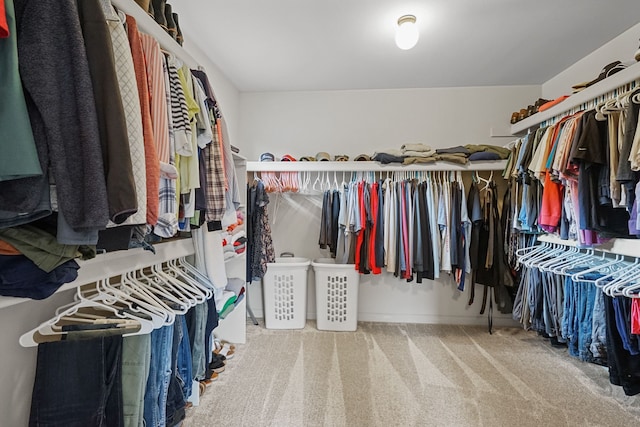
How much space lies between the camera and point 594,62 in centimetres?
251

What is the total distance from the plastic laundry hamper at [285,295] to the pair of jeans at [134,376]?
5.83 feet

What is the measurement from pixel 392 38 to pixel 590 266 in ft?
6.85

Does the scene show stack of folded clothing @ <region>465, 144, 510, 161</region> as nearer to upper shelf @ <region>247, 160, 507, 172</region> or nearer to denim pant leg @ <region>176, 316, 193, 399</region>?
upper shelf @ <region>247, 160, 507, 172</region>

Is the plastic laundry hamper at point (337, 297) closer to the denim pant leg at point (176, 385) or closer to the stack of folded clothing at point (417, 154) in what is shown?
the stack of folded clothing at point (417, 154)

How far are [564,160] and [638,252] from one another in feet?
2.09

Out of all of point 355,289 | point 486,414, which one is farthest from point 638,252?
point 355,289

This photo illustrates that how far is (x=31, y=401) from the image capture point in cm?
121

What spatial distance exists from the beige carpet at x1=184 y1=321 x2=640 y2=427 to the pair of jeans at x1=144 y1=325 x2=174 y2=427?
531 mm

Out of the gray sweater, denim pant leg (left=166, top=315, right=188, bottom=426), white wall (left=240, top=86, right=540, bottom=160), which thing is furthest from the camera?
white wall (left=240, top=86, right=540, bottom=160)

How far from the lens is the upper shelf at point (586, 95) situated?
1.81m

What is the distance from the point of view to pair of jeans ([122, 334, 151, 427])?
3.91ft

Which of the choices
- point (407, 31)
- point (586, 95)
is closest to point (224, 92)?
point (407, 31)

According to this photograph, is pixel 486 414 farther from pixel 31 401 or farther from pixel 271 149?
pixel 271 149

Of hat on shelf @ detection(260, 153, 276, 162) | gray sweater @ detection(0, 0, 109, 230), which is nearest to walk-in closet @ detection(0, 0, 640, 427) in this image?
gray sweater @ detection(0, 0, 109, 230)
